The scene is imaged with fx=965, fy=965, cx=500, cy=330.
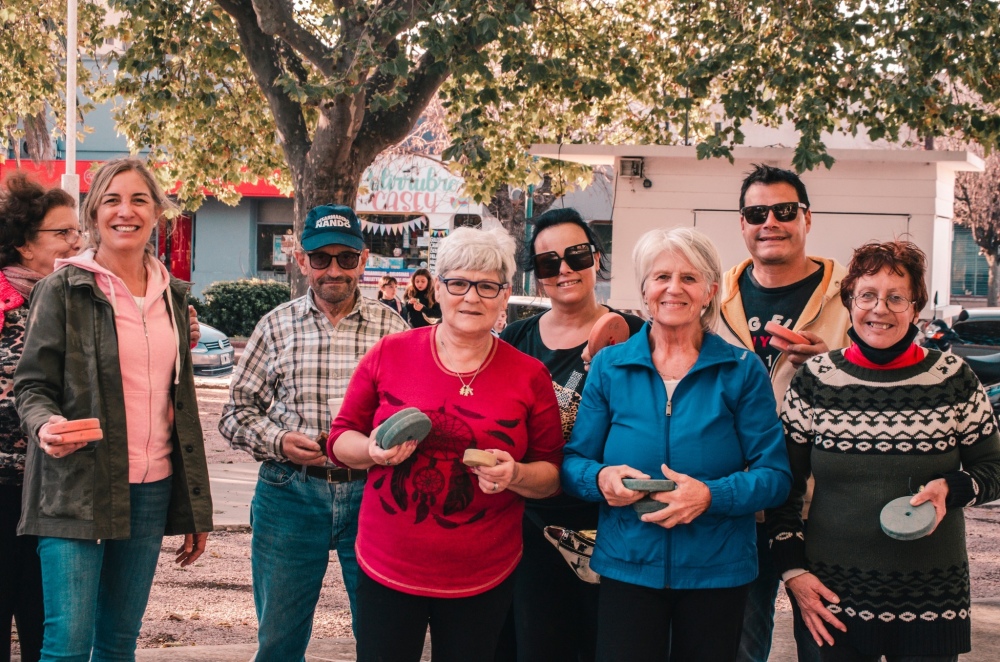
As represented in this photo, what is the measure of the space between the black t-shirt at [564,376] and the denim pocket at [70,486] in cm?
144

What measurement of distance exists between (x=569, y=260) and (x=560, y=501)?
34.1 inches

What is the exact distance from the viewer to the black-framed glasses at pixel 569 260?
3.51 meters

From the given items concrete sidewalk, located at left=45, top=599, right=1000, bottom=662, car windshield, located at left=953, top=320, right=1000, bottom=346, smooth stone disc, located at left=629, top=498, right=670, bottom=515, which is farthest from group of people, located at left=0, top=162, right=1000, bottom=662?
car windshield, located at left=953, top=320, right=1000, bottom=346

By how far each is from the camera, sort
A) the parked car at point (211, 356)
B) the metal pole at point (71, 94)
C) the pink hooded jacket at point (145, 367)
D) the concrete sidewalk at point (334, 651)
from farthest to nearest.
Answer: the parked car at point (211, 356), the metal pole at point (71, 94), the concrete sidewalk at point (334, 651), the pink hooded jacket at point (145, 367)

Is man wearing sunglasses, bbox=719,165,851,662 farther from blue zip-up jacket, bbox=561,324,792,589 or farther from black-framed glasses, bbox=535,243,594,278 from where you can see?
blue zip-up jacket, bbox=561,324,792,589

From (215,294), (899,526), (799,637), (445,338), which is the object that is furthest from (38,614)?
(215,294)

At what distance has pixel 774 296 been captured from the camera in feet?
11.9

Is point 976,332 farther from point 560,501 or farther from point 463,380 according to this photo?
point 463,380

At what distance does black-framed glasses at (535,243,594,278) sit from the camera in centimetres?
351

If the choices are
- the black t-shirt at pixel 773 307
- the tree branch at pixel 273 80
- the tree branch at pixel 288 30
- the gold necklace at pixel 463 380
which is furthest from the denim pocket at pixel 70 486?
the tree branch at pixel 273 80

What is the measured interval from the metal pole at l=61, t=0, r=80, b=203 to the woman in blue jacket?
11813 mm

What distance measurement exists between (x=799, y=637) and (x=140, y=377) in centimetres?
234

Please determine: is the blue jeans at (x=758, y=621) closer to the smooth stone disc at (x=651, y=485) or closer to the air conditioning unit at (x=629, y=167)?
the smooth stone disc at (x=651, y=485)

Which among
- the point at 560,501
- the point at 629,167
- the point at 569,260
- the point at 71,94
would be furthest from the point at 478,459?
the point at 71,94
